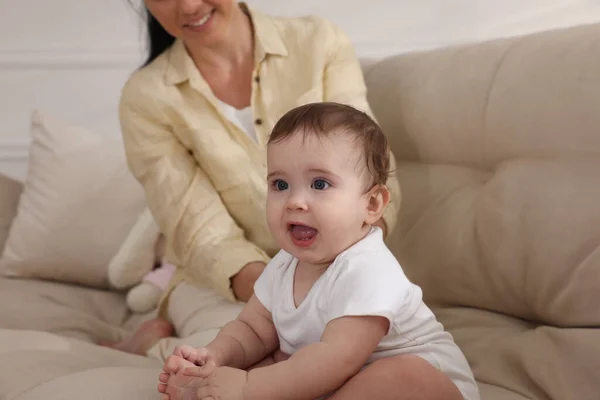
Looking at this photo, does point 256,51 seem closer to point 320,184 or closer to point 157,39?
point 157,39

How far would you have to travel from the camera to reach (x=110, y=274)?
210 cm

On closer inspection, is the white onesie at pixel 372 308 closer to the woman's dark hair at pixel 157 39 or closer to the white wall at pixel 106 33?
the woman's dark hair at pixel 157 39

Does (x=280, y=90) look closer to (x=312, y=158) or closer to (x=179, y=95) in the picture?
(x=179, y=95)

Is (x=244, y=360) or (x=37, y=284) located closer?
(x=244, y=360)

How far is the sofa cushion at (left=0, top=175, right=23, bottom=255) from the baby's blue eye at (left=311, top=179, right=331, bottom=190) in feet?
5.45

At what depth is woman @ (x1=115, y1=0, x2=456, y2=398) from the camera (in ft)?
5.04

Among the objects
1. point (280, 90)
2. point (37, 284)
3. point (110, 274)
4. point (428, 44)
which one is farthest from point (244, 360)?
point (428, 44)

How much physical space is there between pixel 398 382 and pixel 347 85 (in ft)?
2.91

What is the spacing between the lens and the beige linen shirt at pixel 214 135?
1.56m

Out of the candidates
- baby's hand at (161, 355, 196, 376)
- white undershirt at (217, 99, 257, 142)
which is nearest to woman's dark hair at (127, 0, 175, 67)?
white undershirt at (217, 99, 257, 142)

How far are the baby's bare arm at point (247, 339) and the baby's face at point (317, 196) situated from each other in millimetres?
164

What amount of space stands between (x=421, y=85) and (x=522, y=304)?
57 centimetres

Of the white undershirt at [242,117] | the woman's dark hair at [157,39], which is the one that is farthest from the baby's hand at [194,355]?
the woman's dark hair at [157,39]

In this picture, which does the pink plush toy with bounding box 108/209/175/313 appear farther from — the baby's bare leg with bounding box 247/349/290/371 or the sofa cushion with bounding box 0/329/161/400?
the baby's bare leg with bounding box 247/349/290/371
